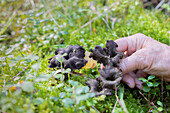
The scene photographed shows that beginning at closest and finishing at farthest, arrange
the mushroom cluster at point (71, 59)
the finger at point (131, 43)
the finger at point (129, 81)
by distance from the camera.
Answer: the mushroom cluster at point (71, 59) < the finger at point (129, 81) < the finger at point (131, 43)

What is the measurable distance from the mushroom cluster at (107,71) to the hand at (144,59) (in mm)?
153

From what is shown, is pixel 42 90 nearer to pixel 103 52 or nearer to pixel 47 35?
pixel 103 52

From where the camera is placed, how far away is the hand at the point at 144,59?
90.0 inches

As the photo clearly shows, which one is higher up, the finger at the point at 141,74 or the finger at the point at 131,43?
the finger at the point at 131,43

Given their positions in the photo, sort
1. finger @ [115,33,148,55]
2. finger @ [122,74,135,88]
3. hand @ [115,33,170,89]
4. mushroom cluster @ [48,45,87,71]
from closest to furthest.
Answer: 1. mushroom cluster @ [48,45,87,71]
2. hand @ [115,33,170,89]
3. finger @ [122,74,135,88]
4. finger @ [115,33,148,55]

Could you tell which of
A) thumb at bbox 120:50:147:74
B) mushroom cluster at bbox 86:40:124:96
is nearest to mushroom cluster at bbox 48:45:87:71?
mushroom cluster at bbox 86:40:124:96

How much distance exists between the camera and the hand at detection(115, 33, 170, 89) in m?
2.29

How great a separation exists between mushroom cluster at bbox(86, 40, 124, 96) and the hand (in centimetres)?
15

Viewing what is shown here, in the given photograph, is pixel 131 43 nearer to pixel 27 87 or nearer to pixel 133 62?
pixel 133 62

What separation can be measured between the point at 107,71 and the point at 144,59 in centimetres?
61

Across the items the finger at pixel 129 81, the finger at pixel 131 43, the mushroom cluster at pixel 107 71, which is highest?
the finger at pixel 131 43

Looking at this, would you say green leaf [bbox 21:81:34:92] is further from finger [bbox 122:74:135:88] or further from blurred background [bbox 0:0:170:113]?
finger [bbox 122:74:135:88]

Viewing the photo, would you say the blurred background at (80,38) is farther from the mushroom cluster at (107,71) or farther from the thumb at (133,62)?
the thumb at (133,62)

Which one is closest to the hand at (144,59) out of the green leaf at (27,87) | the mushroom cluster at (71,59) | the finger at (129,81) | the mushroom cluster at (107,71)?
the finger at (129,81)
